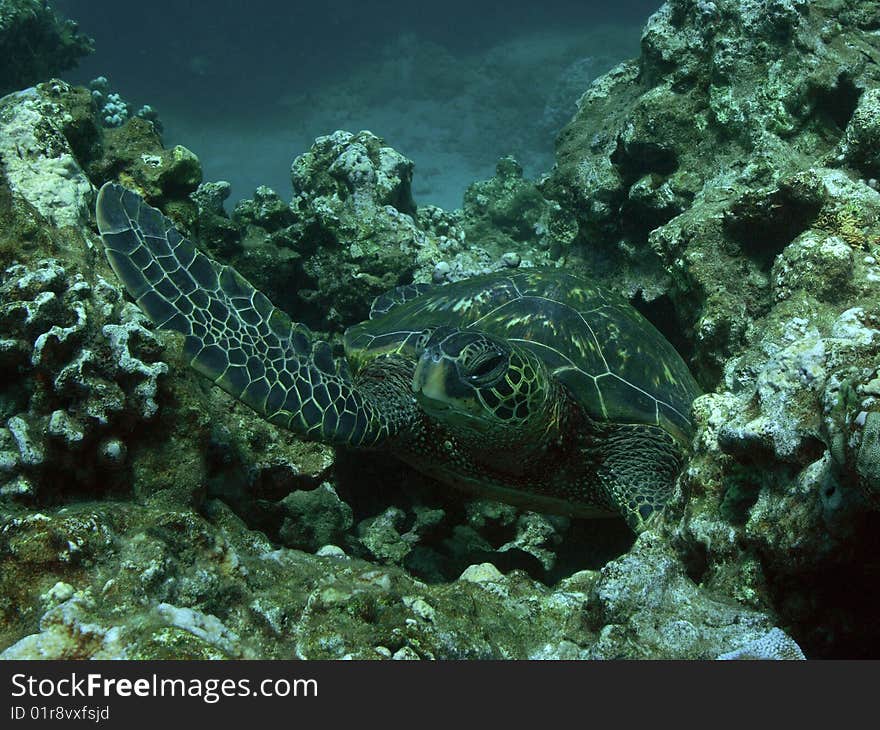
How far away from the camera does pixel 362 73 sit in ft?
88.0

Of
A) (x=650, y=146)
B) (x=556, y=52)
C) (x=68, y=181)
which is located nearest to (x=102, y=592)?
(x=68, y=181)

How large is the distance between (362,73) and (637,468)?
28196 mm

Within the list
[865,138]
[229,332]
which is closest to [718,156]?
[865,138]

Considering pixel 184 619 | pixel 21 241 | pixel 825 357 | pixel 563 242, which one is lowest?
pixel 184 619

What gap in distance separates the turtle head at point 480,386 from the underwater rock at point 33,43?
786cm

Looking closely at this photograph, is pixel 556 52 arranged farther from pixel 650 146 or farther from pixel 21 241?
pixel 21 241

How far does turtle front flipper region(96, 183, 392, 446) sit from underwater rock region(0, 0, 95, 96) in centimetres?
647

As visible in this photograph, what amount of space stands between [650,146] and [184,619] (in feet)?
13.7

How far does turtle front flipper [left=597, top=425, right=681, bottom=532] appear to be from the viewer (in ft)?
8.89

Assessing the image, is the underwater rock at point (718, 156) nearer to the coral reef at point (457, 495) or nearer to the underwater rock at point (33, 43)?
the coral reef at point (457, 495)

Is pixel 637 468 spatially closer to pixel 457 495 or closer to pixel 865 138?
pixel 457 495

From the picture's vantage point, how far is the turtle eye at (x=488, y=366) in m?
2.44

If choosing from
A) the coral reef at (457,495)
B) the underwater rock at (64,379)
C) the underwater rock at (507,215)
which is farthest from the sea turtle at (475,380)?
the underwater rock at (507,215)
